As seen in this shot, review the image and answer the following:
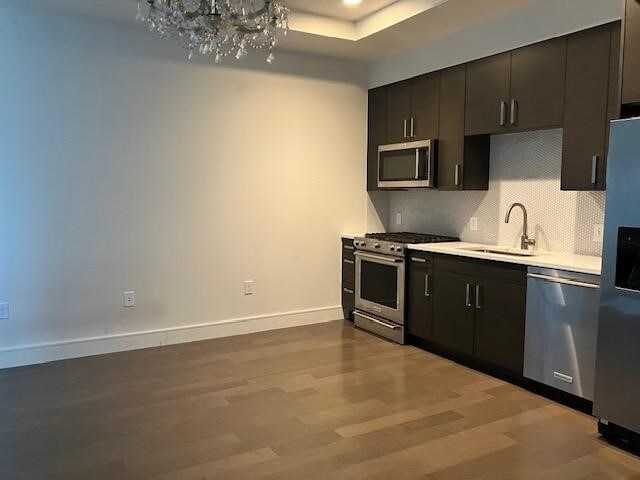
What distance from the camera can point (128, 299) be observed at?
4.44 m

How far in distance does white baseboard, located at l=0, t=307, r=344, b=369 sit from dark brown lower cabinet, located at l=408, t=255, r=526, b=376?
3.99ft

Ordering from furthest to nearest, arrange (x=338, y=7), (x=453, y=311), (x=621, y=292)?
(x=338, y=7) → (x=453, y=311) → (x=621, y=292)

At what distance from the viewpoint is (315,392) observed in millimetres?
3520

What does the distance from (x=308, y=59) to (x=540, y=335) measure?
131 inches

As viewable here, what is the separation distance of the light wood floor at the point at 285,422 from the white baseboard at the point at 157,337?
0.44 ft

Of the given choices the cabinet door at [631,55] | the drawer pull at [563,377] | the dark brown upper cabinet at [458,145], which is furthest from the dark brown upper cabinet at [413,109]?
the drawer pull at [563,377]

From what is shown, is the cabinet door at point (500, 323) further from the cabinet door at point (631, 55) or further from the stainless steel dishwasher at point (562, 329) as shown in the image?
the cabinet door at point (631, 55)

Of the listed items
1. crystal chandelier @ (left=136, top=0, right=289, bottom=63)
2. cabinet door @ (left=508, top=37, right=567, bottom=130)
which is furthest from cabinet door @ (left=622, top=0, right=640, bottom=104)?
crystal chandelier @ (left=136, top=0, right=289, bottom=63)

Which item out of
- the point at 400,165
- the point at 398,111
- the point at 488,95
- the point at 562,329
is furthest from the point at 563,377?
the point at 398,111

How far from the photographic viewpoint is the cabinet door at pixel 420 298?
4.34 metres

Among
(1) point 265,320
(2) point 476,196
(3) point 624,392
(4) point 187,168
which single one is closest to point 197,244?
(4) point 187,168

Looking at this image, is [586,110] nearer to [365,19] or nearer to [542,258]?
[542,258]

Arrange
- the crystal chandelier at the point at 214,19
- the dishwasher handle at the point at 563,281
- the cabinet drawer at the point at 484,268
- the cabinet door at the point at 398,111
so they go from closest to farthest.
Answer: the crystal chandelier at the point at 214,19 → the dishwasher handle at the point at 563,281 → the cabinet drawer at the point at 484,268 → the cabinet door at the point at 398,111

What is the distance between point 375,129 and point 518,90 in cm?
180
